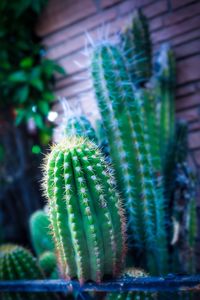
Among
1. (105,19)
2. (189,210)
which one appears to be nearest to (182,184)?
(189,210)

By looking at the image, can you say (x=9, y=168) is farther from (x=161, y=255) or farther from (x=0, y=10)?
(x=161, y=255)

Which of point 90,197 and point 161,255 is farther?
point 161,255

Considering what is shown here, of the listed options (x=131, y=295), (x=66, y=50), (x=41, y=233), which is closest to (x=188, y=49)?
(x=66, y=50)

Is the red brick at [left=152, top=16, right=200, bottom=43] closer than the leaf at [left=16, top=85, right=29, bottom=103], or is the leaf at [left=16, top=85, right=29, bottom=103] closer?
the red brick at [left=152, top=16, right=200, bottom=43]

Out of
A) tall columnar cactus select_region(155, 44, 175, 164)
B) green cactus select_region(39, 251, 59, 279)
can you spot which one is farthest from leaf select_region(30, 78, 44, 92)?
green cactus select_region(39, 251, 59, 279)

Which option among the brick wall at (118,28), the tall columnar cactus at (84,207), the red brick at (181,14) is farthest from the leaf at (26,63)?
the tall columnar cactus at (84,207)

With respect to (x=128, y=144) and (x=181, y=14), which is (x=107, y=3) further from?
(x=128, y=144)

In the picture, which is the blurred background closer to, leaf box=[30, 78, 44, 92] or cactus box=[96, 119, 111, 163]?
leaf box=[30, 78, 44, 92]
